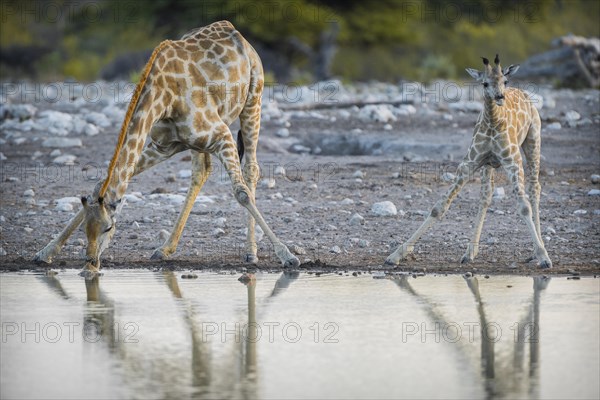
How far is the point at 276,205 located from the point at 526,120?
2.95 metres

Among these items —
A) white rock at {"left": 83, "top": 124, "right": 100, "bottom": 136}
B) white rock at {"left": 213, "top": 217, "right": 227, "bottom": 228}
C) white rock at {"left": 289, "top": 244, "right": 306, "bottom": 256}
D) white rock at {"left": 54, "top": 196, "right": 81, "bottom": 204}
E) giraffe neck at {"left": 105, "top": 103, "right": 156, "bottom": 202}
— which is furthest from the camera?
white rock at {"left": 83, "top": 124, "right": 100, "bottom": 136}

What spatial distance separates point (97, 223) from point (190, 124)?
4.39ft

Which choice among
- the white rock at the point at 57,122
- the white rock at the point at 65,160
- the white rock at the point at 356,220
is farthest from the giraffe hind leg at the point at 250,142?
the white rock at the point at 57,122

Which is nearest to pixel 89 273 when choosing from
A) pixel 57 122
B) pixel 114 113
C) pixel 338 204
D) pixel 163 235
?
pixel 163 235

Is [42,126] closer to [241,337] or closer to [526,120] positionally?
[526,120]

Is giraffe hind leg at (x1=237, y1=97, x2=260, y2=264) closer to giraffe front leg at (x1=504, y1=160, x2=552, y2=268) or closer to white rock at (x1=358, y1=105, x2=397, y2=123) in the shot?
giraffe front leg at (x1=504, y1=160, x2=552, y2=268)

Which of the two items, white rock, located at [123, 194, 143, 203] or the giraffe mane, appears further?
white rock, located at [123, 194, 143, 203]

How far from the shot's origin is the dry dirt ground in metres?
10.4

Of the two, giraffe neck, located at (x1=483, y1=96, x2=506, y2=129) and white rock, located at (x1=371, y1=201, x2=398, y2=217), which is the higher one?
giraffe neck, located at (x1=483, y1=96, x2=506, y2=129)

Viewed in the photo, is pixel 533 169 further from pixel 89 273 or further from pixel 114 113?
pixel 114 113

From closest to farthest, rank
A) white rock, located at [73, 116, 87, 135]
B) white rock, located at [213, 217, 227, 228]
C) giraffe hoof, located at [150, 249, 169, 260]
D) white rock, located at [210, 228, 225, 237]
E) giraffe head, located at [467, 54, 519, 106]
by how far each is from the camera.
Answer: giraffe head, located at [467, 54, 519, 106] → giraffe hoof, located at [150, 249, 169, 260] → white rock, located at [210, 228, 225, 237] → white rock, located at [213, 217, 227, 228] → white rock, located at [73, 116, 87, 135]

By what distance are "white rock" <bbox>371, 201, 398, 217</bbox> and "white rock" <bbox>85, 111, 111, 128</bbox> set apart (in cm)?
619

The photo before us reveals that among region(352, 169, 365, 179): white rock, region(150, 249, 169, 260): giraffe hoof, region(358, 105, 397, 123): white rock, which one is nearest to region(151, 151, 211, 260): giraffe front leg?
region(150, 249, 169, 260): giraffe hoof

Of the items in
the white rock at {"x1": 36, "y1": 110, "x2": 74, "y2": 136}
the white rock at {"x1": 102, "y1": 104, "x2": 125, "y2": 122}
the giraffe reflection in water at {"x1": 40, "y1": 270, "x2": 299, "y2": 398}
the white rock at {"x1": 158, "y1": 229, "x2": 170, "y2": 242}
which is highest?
Answer: the white rock at {"x1": 102, "y1": 104, "x2": 125, "y2": 122}
